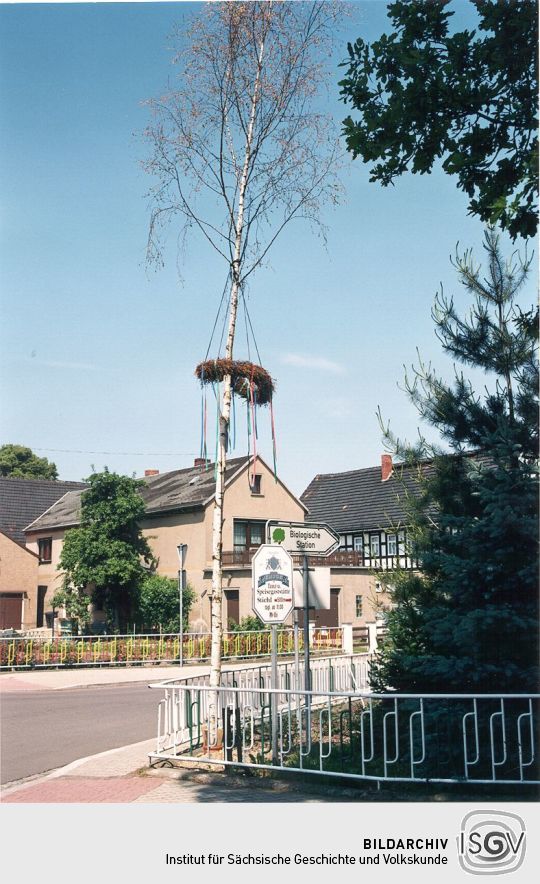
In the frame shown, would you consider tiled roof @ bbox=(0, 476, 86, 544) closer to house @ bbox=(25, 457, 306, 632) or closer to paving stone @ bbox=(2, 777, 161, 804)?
house @ bbox=(25, 457, 306, 632)

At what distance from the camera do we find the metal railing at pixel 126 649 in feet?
79.6

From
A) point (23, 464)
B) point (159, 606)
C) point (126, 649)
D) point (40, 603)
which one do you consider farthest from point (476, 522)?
point (23, 464)

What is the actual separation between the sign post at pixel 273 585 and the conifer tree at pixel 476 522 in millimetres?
1315

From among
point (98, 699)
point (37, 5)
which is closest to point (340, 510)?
point (98, 699)

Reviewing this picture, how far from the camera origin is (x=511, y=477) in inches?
323

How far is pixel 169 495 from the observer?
39.1 m

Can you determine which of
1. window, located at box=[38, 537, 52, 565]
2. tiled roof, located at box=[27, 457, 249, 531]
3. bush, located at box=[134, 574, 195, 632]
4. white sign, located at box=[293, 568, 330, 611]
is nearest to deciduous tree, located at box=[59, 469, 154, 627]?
bush, located at box=[134, 574, 195, 632]

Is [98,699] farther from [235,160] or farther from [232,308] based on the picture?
[235,160]

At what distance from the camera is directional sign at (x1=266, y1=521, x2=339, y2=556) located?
362 inches

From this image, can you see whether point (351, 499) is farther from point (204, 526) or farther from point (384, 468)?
point (204, 526)

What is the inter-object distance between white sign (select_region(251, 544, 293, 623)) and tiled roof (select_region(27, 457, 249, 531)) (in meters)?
26.1

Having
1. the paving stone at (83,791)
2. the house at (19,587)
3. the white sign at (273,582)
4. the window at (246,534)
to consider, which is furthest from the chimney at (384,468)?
the paving stone at (83,791)

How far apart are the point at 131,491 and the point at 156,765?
81.7ft

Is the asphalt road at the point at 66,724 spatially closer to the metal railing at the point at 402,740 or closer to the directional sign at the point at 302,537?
the metal railing at the point at 402,740
